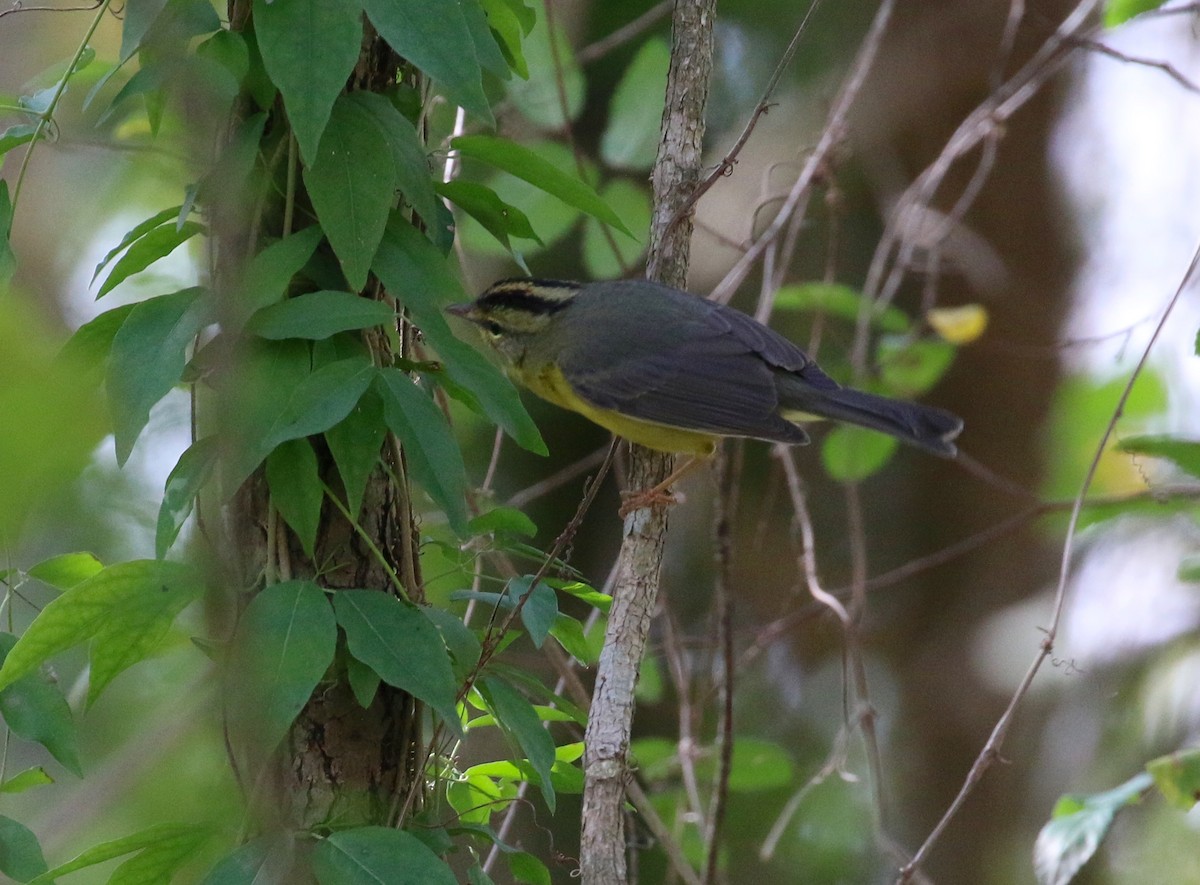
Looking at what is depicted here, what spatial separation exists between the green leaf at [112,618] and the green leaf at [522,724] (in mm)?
567

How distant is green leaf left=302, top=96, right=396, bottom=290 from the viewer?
194 cm

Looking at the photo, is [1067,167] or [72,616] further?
[1067,167]

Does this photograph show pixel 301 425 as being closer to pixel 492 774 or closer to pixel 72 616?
pixel 72 616

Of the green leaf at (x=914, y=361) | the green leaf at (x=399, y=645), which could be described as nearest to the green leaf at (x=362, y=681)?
the green leaf at (x=399, y=645)

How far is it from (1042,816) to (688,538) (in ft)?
7.99

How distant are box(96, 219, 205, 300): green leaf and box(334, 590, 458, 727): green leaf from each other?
2.17 feet

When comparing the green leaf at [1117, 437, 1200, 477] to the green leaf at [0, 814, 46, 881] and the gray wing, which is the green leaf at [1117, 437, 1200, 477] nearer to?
the gray wing

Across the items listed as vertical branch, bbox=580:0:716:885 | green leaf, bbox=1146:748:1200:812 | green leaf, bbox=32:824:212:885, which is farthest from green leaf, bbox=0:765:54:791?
green leaf, bbox=1146:748:1200:812

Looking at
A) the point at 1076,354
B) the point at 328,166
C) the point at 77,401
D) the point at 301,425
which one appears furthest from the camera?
the point at 1076,354

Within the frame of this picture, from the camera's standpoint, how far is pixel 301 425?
1.79m

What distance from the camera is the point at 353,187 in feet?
6.47

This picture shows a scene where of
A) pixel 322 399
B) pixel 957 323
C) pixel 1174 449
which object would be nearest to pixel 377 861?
pixel 322 399

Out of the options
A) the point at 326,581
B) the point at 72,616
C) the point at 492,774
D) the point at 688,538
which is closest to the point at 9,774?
the point at 72,616

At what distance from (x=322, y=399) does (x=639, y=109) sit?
2.28m
